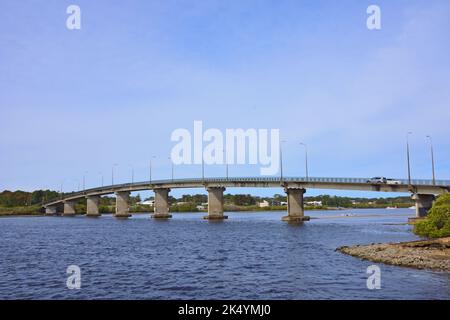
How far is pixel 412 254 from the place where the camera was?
138 ft

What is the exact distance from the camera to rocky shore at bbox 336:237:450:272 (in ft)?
122

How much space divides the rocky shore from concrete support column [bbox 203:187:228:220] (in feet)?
303

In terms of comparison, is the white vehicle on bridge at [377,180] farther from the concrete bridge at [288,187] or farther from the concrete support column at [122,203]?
the concrete support column at [122,203]

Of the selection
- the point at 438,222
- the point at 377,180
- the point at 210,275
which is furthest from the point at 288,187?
the point at 210,275

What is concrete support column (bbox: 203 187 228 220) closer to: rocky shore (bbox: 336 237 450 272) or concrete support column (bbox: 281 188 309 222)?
concrete support column (bbox: 281 188 309 222)

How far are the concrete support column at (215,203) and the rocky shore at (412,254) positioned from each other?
92.4m

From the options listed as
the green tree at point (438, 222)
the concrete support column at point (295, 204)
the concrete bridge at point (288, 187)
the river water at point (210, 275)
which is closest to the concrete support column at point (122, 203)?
the concrete bridge at point (288, 187)
